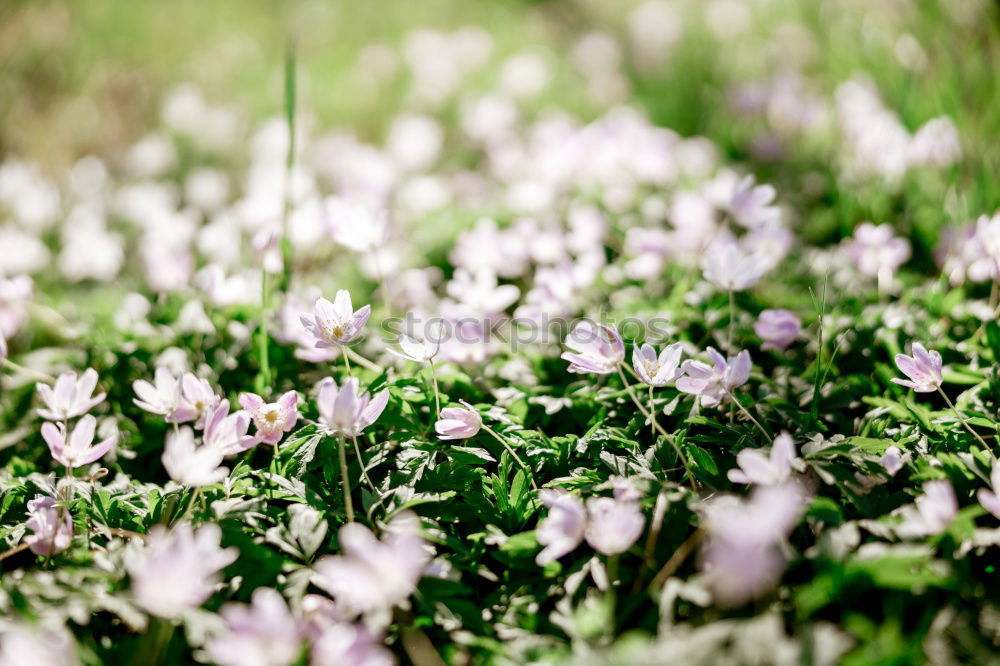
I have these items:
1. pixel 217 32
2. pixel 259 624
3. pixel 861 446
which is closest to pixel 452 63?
pixel 217 32

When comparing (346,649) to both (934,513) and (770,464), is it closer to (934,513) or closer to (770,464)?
(770,464)

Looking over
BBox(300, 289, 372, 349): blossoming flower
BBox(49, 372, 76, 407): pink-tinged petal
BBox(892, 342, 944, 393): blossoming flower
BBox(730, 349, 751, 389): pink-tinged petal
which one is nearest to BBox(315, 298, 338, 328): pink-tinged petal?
BBox(300, 289, 372, 349): blossoming flower

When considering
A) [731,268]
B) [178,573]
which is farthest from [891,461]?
[178,573]

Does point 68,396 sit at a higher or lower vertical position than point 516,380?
higher

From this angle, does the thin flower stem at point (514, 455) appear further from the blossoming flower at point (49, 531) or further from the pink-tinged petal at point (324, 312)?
the blossoming flower at point (49, 531)

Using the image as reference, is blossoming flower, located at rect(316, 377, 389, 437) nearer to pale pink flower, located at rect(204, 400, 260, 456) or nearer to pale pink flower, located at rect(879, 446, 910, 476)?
pale pink flower, located at rect(204, 400, 260, 456)

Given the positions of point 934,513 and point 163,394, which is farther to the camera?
point 163,394
